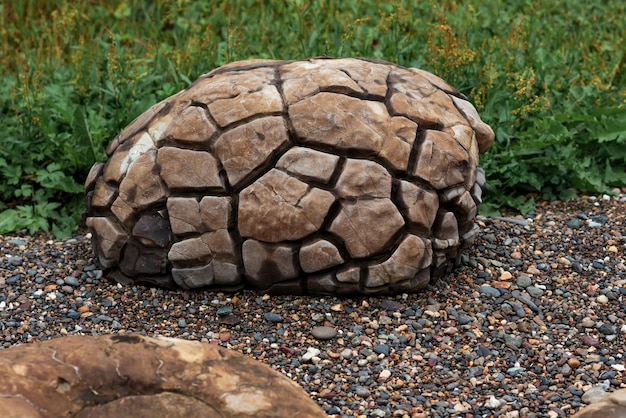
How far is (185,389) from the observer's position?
→ 8.38 ft

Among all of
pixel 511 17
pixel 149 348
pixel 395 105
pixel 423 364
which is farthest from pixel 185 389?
pixel 511 17

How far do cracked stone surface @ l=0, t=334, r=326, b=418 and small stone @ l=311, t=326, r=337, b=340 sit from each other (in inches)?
34.9

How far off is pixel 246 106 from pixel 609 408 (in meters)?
1.82

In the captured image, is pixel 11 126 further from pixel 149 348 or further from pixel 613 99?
pixel 613 99

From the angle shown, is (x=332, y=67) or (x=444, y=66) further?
(x=444, y=66)

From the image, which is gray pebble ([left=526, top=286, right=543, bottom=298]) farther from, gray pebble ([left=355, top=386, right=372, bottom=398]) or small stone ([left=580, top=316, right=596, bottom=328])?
gray pebble ([left=355, top=386, right=372, bottom=398])

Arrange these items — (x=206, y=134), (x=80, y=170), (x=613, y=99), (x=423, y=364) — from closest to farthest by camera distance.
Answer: (x=423, y=364)
(x=206, y=134)
(x=80, y=170)
(x=613, y=99)

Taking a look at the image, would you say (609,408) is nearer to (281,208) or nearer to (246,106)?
(281,208)

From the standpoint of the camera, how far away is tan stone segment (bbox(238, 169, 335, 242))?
365 centimetres

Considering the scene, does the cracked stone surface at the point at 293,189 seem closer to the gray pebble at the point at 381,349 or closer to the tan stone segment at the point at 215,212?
the tan stone segment at the point at 215,212

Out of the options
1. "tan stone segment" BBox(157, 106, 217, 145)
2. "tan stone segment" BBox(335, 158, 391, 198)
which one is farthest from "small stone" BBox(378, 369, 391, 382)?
"tan stone segment" BBox(157, 106, 217, 145)

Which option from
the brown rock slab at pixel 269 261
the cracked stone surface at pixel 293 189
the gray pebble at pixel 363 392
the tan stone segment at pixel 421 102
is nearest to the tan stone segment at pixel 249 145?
the cracked stone surface at pixel 293 189

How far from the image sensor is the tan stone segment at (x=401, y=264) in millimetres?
3725

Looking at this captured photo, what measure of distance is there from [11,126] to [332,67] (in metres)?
1.99
